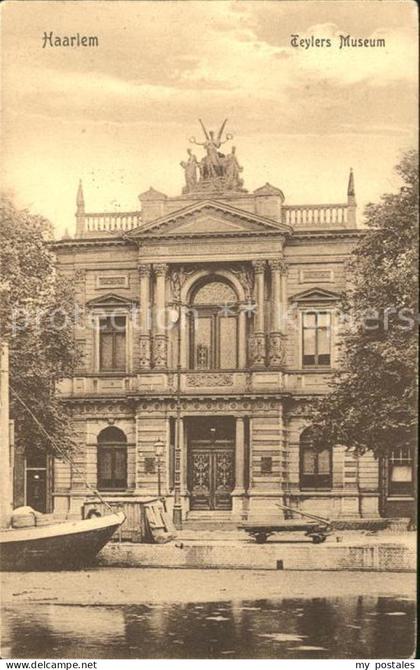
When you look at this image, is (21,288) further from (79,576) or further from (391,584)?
(391,584)

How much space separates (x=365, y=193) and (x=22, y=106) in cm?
447

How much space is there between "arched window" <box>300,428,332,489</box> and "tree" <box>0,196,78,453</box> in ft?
10.0

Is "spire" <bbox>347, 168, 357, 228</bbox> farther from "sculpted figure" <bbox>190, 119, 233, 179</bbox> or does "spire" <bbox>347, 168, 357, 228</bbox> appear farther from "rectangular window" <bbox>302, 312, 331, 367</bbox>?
"sculpted figure" <bbox>190, 119, 233, 179</bbox>

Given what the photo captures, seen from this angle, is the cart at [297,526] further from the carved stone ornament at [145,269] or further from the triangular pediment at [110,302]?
the carved stone ornament at [145,269]

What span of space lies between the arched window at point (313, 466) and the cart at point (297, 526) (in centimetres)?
41

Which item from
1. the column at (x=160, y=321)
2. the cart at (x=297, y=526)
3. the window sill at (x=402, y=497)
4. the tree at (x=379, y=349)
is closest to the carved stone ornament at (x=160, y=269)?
the column at (x=160, y=321)

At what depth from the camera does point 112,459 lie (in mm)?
14641

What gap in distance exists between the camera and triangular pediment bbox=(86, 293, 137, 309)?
14639mm

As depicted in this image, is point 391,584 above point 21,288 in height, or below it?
below

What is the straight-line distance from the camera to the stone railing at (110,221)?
14.4 metres

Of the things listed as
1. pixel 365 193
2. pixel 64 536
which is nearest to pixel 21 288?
pixel 64 536

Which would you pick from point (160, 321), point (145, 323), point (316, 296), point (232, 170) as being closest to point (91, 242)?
point (145, 323)

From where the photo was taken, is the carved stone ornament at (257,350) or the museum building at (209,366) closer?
the carved stone ornament at (257,350)

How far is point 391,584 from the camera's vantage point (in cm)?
1355
